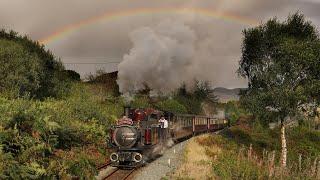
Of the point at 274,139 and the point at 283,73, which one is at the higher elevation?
the point at 283,73

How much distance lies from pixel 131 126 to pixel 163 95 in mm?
44069

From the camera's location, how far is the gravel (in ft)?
68.1

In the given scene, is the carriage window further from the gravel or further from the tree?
the tree

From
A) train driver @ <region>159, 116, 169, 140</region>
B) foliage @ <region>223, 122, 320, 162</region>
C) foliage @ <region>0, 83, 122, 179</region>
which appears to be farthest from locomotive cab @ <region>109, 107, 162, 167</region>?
foliage @ <region>223, 122, 320, 162</region>

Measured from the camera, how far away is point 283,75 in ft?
109

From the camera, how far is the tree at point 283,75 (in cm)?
3159

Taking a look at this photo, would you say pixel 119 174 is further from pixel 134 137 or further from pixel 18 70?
pixel 18 70

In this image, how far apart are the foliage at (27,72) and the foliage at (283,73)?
64.2 feet

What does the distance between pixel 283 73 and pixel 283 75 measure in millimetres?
164

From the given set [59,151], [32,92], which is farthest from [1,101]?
[32,92]

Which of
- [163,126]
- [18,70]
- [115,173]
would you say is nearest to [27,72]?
[18,70]

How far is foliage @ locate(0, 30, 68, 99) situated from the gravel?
49.4 ft

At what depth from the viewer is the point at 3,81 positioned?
1655 inches

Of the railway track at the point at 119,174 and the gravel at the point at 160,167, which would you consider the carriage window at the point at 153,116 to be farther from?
the railway track at the point at 119,174
